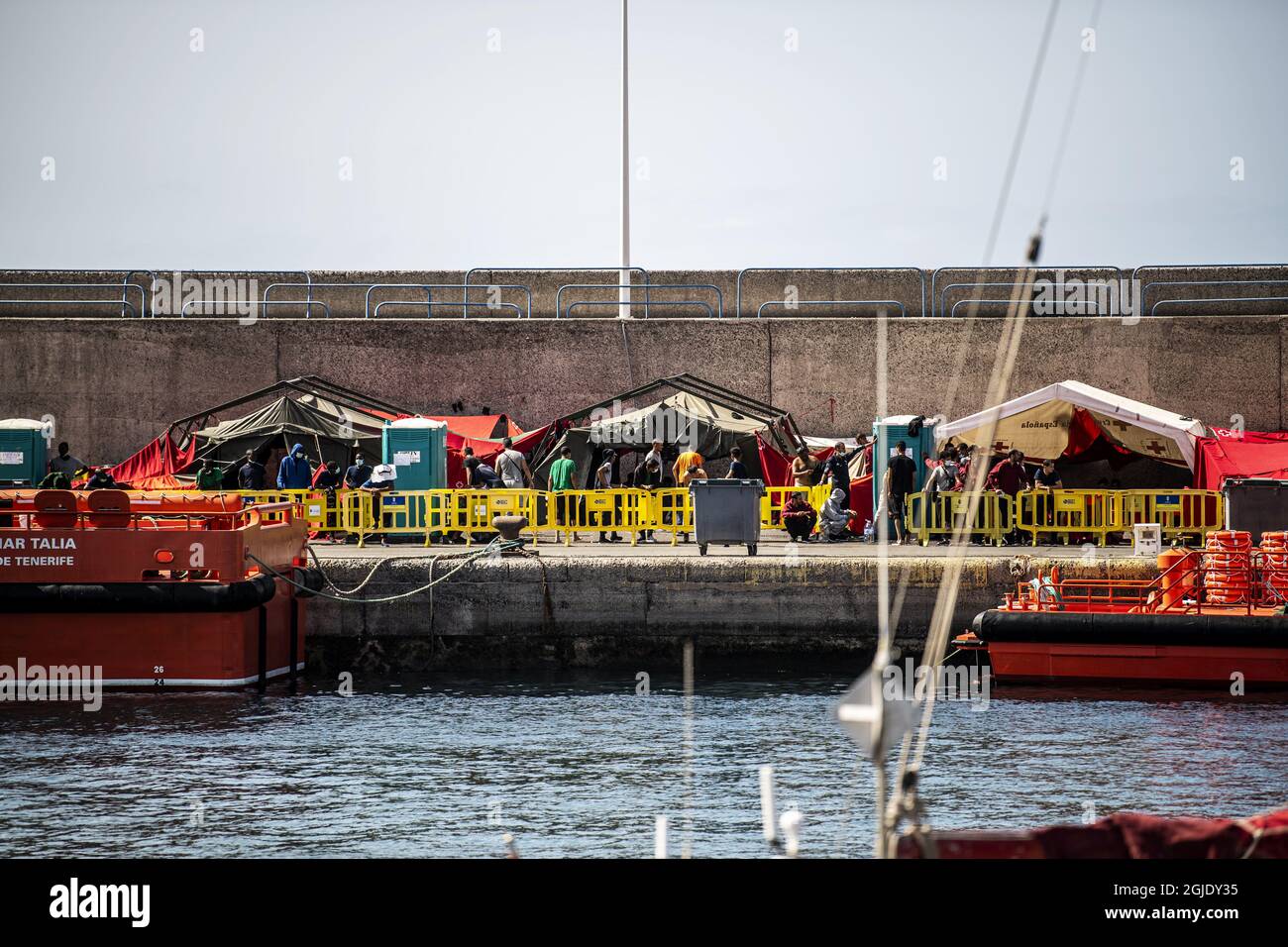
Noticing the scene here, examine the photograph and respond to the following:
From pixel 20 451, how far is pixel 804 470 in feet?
44.2

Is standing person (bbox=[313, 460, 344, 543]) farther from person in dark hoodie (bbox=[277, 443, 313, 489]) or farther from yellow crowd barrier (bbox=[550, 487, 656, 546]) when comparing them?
yellow crowd barrier (bbox=[550, 487, 656, 546])

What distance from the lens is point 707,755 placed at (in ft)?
44.8

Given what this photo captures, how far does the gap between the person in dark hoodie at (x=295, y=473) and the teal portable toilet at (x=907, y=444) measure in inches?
334

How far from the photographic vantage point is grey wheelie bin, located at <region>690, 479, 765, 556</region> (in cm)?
1973

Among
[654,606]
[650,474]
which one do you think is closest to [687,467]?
[650,474]

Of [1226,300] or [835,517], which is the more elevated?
[1226,300]

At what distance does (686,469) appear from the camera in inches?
893

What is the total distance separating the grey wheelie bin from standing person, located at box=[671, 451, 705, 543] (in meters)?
1.88

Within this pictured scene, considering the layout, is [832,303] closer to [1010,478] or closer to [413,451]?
[1010,478]

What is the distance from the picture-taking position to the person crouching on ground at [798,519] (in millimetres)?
21266
